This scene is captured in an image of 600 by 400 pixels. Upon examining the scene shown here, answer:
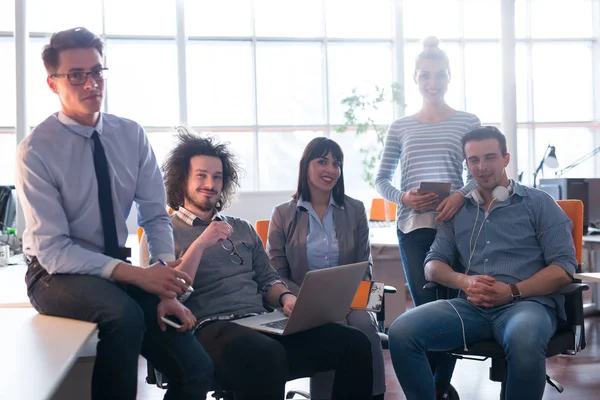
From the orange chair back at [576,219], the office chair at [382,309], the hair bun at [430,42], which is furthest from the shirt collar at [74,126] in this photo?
the orange chair back at [576,219]

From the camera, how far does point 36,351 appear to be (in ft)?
5.03

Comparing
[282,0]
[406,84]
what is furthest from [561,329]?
[282,0]

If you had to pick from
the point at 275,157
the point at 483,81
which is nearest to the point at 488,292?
the point at 275,157

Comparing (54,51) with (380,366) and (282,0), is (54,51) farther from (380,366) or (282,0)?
(282,0)

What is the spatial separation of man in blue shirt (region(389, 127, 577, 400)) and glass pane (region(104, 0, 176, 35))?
6.66 m

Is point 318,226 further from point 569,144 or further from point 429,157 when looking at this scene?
point 569,144

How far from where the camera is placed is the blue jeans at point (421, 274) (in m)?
3.09

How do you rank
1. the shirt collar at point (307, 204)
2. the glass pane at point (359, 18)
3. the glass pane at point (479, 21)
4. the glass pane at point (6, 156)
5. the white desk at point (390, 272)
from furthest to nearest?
the glass pane at point (479, 21), the glass pane at point (359, 18), the glass pane at point (6, 156), the white desk at point (390, 272), the shirt collar at point (307, 204)

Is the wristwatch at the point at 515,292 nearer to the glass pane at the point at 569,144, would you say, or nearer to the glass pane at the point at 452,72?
the glass pane at the point at 452,72

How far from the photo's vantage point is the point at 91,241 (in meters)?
2.05

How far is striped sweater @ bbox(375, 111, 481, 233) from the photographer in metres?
3.14

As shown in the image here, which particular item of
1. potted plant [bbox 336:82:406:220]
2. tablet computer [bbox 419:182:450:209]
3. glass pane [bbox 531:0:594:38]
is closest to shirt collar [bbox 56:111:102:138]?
tablet computer [bbox 419:182:450:209]

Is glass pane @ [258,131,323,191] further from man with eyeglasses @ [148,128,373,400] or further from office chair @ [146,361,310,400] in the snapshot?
office chair @ [146,361,310,400]

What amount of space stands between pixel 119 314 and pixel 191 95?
23.8ft
